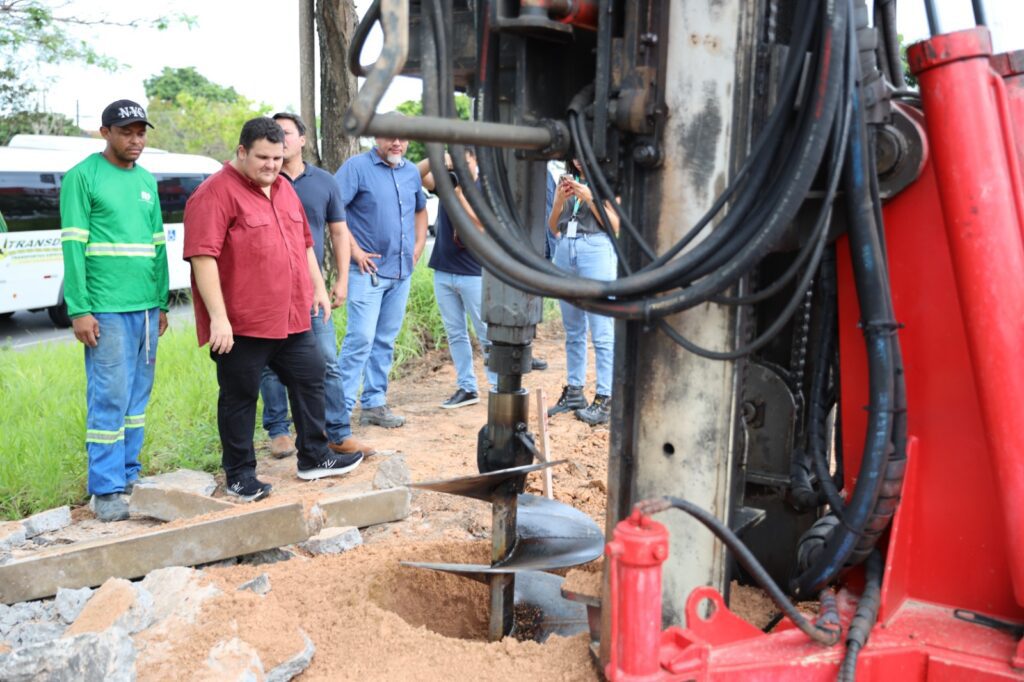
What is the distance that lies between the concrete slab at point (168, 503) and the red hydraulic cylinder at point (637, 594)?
9.18 feet

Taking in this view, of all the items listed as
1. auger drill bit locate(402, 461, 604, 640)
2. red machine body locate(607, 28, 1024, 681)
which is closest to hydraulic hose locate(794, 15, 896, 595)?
red machine body locate(607, 28, 1024, 681)

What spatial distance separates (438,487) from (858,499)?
1.48 meters

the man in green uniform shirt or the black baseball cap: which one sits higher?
the black baseball cap

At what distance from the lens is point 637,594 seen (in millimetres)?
1838

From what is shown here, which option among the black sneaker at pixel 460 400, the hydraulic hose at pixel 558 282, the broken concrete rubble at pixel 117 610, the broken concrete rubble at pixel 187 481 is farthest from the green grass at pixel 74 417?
the hydraulic hose at pixel 558 282

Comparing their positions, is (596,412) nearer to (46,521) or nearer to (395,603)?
(395,603)

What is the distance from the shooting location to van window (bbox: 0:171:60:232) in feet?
39.6

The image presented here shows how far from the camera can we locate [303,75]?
8078 millimetres

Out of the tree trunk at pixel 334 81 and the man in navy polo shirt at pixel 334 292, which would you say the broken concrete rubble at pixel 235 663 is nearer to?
the man in navy polo shirt at pixel 334 292

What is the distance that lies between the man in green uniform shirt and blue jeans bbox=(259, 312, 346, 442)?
1001mm

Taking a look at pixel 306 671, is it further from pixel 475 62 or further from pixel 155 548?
pixel 475 62

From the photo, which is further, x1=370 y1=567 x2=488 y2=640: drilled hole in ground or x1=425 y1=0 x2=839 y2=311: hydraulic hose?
x1=370 y1=567 x2=488 y2=640: drilled hole in ground

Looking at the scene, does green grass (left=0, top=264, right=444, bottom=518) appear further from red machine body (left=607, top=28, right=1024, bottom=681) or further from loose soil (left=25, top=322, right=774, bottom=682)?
red machine body (left=607, top=28, right=1024, bottom=681)

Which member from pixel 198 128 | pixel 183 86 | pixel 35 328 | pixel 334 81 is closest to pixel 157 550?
pixel 334 81
